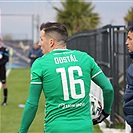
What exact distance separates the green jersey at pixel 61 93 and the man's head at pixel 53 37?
0.41 feet

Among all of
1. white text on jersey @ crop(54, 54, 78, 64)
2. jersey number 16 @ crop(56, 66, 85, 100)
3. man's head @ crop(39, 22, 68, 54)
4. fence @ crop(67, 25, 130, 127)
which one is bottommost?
fence @ crop(67, 25, 130, 127)

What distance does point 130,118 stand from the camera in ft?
17.0

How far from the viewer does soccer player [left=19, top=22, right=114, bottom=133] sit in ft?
15.4

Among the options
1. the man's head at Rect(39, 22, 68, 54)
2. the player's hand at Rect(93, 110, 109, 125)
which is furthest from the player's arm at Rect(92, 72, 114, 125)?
the man's head at Rect(39, 22, 68, 54)

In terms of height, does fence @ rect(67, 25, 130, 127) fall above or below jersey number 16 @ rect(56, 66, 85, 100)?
below

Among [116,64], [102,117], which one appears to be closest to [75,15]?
[116,64]

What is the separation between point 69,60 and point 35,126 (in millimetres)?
6684

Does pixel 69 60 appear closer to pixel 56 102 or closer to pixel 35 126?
pixel 56 102

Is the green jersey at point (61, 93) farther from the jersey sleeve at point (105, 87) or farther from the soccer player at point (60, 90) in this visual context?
the jersey sleeve at point (105, 87)

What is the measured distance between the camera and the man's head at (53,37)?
16.0ft

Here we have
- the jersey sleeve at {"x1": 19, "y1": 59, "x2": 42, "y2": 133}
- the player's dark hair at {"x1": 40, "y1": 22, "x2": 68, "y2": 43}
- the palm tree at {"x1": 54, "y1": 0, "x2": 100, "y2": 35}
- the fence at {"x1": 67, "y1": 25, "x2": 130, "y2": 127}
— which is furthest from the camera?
the palm tree at {"x1": 54, "y1": 0, "x2": 100, "y2": 35}

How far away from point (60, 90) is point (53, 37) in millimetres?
523

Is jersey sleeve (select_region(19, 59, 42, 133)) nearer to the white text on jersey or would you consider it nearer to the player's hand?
the white text on jersey

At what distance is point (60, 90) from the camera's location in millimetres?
4715
